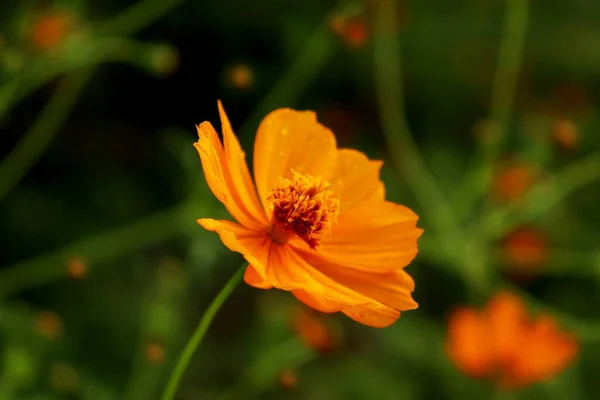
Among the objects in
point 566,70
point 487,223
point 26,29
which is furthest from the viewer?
point 566,70

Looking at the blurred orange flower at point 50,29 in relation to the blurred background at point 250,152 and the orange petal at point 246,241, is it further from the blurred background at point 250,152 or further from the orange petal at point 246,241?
the orange petal at point 246,241

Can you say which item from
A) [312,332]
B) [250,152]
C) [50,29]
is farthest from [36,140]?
[312,332]

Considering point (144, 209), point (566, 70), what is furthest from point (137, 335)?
point (566, 70)

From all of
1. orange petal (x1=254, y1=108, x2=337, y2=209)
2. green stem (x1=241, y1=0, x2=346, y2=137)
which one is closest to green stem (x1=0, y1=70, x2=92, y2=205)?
green stem (x1=241, y1=0, x2=346, y2=137)

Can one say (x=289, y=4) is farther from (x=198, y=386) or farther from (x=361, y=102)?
(x=198, y=386)

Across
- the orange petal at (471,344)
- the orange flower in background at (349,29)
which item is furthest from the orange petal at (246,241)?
the orange petal at (471,344)

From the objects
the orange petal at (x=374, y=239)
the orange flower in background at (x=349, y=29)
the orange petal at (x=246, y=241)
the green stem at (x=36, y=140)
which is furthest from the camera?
the green stem at (x=36, y=140)
